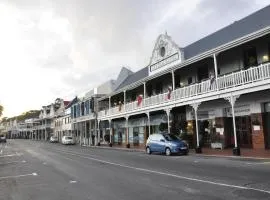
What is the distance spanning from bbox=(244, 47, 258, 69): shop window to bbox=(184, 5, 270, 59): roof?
1256mm

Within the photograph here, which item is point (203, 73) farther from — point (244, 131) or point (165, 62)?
point (244, 131)

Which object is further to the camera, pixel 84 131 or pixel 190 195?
pixel 84 131

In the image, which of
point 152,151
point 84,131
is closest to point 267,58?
point 152,151

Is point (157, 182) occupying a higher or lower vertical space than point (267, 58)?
lower

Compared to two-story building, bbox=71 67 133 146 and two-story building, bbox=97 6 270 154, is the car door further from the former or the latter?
two-story building, bbox=71 67 133 146

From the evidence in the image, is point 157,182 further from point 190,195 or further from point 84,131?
point 84,131

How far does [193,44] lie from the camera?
108 ft

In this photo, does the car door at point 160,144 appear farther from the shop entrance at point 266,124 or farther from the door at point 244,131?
the shop entrance at point 266,124

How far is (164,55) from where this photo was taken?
32.7 meters

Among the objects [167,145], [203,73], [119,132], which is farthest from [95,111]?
[167,145]

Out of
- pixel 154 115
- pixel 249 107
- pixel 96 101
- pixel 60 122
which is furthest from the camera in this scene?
pixel 60 122

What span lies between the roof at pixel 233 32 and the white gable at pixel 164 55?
3.30 feet

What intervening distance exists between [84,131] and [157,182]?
5695 cm

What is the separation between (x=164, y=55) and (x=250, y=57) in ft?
32.8
